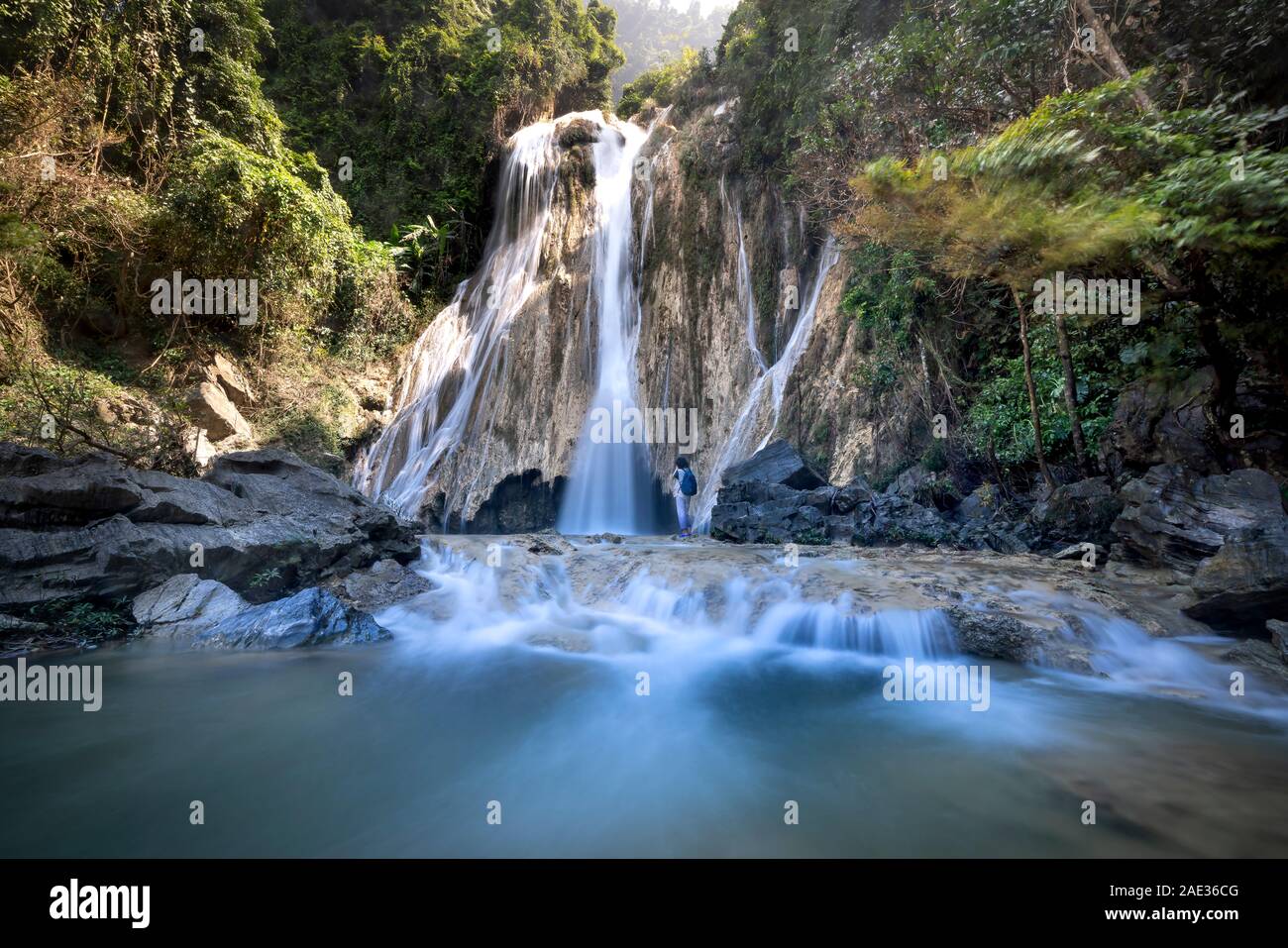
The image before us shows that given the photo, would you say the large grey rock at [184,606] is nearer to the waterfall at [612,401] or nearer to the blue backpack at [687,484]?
the blue backpack at [687,484]

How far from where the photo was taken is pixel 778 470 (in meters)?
11.0

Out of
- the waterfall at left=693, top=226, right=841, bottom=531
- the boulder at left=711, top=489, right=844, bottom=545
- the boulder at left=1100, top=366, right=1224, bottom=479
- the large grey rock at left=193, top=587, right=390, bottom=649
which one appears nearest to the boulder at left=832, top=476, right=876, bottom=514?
the boulder at left=711, top=489, right=844, bottom=545

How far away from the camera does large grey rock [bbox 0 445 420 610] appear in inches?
230

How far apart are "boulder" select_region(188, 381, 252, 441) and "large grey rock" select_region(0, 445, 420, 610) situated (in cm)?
633

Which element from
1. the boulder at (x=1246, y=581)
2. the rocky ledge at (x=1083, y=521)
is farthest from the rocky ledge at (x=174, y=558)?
the boulder at (x=1246, y=581)

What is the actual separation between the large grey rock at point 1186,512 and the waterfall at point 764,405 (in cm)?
688

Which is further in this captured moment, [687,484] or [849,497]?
[687,484]

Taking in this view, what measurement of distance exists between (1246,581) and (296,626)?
8.65 meters

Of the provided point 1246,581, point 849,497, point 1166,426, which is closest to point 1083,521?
point 1166,426

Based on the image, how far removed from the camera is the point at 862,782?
3.18 metres

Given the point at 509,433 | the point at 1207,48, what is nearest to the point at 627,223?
the point at 509,433

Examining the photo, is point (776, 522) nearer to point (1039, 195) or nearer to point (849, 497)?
point (849, 497)

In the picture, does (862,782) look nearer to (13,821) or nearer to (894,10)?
(13,821)
